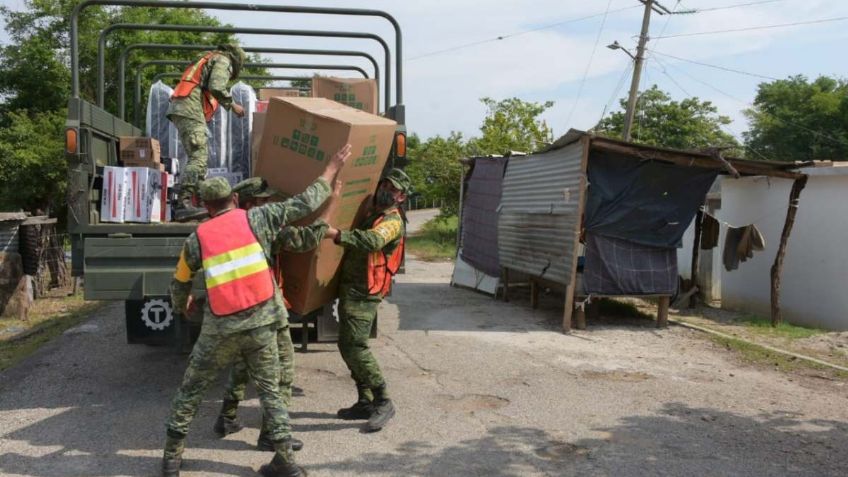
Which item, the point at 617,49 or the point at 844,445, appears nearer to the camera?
the point at 844,445

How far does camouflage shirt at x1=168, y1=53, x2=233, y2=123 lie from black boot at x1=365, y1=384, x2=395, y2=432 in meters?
2.45

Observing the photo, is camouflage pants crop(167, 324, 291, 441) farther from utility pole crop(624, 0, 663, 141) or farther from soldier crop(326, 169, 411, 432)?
utility pole crop(624, 0, 663, 141)

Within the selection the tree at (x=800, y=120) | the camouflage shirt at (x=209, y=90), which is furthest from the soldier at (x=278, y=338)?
the tree at (x=800, y=120)

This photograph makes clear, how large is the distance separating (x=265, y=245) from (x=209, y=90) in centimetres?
202

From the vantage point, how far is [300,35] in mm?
5801

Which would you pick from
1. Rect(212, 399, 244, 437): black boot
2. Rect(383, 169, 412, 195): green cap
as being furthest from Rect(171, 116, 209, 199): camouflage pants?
Rect(212, 399, 244, 437): black boot

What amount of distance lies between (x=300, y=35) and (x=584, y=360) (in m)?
4.09

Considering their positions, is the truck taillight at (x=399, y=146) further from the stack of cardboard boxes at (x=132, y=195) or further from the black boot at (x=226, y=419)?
the black boot at (x=226, y=419)

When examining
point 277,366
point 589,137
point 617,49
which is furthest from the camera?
point 617,49

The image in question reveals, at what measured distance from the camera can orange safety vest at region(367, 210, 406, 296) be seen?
4438 millimetres

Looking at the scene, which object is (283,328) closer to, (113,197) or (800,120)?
(113,197)

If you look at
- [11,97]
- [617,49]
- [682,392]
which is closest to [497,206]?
[682,392]

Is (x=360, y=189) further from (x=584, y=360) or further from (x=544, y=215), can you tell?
(x=544, y=215)

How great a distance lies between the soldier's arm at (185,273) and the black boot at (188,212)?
0.96 m
